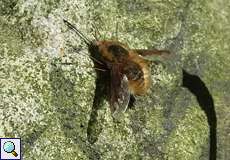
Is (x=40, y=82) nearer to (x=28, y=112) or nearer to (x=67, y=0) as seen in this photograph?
(x=28, y=112)

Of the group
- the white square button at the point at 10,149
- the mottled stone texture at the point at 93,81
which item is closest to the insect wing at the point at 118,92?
the mottled stone texture at the point at 93,81

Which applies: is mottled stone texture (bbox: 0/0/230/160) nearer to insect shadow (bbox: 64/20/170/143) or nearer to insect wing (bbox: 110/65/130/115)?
insect shadow (bbox: 64/20/170/143)

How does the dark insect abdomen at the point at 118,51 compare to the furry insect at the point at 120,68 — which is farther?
the dark insect abdomen at the point at 118,51

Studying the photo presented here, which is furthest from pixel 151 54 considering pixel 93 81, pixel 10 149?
pixel 10 149

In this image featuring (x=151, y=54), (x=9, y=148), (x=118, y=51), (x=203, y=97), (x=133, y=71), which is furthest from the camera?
(x=203, y=97)

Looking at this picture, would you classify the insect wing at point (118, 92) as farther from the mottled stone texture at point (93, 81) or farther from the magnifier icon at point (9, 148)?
the magnifier icon at point (9, 148)

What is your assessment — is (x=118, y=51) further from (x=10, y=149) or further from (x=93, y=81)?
(x=10, y=149)
